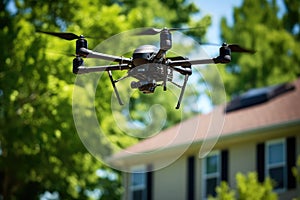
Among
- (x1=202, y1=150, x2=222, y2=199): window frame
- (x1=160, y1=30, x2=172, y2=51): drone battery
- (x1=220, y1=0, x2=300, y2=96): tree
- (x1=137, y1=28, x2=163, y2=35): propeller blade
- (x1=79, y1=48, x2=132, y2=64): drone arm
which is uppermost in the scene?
(x1=220, y1=0, x2=300, y2=96): tree

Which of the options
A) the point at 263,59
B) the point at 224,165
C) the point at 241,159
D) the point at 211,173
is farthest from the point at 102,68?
the point at 263,59

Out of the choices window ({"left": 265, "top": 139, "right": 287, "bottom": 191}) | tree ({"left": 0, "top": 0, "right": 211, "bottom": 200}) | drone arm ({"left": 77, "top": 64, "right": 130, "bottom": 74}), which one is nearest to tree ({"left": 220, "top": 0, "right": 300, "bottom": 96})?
window ({"left": 265, "top": 139, "right": 287, "bottom": 191})

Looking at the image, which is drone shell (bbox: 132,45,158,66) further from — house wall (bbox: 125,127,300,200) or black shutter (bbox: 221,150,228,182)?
black shutter (bbox: 221,150,228,182)

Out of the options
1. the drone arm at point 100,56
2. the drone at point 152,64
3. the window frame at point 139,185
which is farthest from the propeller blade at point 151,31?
the window frame at point 139,185

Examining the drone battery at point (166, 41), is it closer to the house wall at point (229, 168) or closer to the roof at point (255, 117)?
the roof at point (255, 117)

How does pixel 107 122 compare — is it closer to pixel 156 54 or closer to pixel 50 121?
pixel 50 121

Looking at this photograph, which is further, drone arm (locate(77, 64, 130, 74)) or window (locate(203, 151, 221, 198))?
window (locate(203, 151, 221, 198))

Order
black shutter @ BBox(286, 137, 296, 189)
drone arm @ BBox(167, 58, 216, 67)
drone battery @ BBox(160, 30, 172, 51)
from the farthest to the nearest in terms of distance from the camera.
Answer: black shutter @ BBox(286, 137, 296, 189) < drone arm @ BBox(167, 58, 216, 67) < drone battery @ BBox(160, 30, 172, 51)

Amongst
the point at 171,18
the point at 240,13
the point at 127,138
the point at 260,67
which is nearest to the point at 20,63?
the point at 127,138
